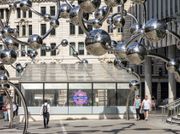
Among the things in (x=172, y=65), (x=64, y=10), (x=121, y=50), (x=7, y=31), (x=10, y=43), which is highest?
(x=64, y=10)

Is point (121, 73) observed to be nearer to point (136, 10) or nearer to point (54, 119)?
point (54, 119)

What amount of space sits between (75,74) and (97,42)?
31.6m

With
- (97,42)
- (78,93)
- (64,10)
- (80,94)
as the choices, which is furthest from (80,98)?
(97,42)

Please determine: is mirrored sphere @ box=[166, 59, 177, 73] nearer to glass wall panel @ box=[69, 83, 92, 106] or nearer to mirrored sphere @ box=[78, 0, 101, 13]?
mirrored sphere @ box=[78, 0, 101, 13]

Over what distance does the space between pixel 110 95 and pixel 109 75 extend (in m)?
2.21

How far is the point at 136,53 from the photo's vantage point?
11.9 meters

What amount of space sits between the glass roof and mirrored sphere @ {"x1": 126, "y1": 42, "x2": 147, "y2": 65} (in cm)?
2848

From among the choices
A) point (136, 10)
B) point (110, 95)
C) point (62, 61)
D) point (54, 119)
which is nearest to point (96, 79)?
point (110, 95)

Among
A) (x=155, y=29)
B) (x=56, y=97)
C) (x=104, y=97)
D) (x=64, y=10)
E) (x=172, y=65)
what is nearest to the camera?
(x=155, y=29)

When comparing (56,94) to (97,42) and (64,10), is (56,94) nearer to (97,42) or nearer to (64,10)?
(64,10)

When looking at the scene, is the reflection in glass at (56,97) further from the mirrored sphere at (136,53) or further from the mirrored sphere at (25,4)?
the mirrored sphere at (136,53)

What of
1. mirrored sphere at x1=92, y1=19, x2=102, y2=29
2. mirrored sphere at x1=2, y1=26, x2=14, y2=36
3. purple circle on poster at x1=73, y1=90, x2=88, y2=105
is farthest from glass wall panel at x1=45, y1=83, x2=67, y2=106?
mirrored sphere at x1=92, y1=19, x2=102, y2=29

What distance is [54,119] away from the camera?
Result: 1549 inches

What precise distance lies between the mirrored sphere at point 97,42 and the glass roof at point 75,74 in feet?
94.5
